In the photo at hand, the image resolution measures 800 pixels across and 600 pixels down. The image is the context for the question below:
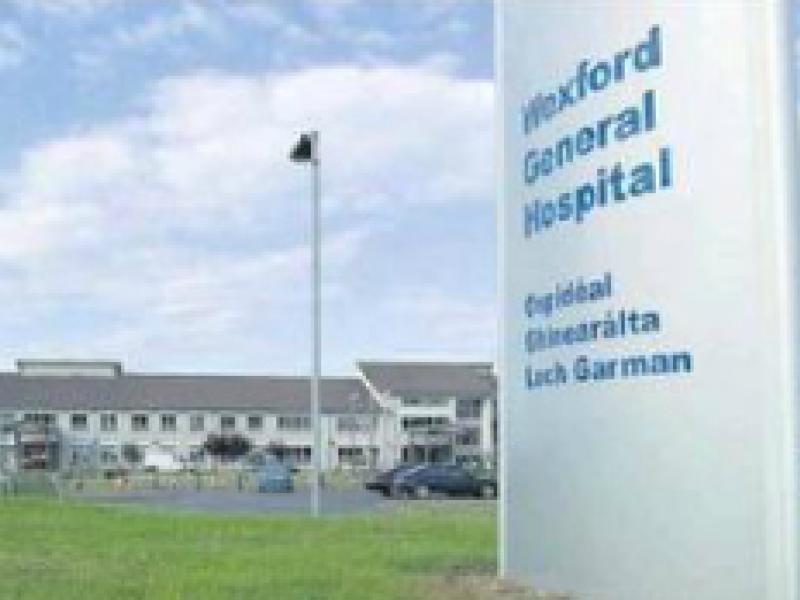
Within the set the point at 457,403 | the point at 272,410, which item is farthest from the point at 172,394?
the point at 457,403

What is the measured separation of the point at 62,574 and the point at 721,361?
6.95 meters

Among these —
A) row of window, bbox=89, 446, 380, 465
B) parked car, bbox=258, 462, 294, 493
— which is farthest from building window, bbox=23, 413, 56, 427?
parked car, bbox=258, 462, 294, 493

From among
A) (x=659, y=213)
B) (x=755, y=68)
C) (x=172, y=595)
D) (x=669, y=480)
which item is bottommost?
(x=172, y=595)

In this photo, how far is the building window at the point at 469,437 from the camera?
127 metres

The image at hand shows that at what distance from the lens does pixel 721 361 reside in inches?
383

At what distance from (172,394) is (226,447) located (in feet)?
51.1

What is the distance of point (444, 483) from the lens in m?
61.7

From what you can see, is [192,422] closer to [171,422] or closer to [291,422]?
[171,422]

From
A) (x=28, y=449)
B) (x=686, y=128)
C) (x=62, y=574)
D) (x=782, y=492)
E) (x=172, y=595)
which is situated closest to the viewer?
(x=782, y=492)

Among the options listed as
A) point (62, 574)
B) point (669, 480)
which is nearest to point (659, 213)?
point (669, 480)

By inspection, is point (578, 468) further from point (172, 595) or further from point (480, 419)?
point (480, 419)

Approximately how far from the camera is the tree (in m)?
123

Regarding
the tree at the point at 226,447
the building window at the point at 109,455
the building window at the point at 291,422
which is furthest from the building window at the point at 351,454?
the building window at the point at 109,455

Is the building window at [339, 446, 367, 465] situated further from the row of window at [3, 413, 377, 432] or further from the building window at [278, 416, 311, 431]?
the building window at [278, 416, 311, 431]
